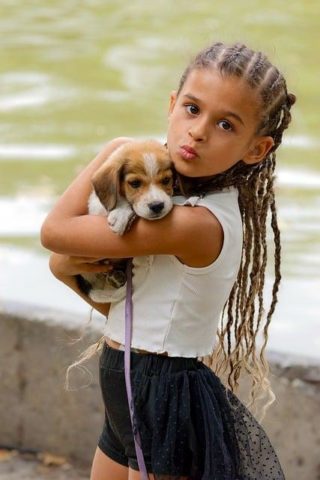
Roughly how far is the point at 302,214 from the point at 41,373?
99.3 inches

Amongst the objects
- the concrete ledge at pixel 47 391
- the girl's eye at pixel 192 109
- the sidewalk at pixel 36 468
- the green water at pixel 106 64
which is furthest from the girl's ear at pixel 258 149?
the green water at pixel 106 64

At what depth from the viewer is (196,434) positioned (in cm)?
263

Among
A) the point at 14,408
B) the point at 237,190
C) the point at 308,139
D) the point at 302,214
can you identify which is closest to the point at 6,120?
the point at 308,139

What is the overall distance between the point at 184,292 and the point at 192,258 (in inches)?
3.4

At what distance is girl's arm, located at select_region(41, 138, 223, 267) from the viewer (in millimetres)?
2500

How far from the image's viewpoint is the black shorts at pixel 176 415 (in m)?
2.59

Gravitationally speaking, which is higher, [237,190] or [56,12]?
[56,12]

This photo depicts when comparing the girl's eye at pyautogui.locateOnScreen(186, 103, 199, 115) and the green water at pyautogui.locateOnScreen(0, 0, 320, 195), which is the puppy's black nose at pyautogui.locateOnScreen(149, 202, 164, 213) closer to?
the girl's eye at pyautogui.locateOnScreen(186, 103, 199, 115)

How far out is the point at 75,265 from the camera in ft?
8.85

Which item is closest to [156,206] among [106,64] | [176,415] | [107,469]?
[176,415]

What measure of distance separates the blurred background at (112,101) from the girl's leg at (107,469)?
100cm

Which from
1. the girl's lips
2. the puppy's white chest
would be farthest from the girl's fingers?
the girl's lips

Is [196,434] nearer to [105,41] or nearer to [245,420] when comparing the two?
[245,420]

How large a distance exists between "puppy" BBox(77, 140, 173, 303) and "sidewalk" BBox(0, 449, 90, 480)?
187 centimetres
